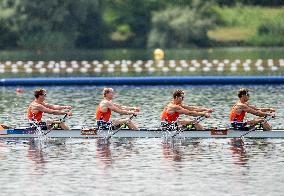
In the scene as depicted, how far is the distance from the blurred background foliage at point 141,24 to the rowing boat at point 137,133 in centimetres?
6823

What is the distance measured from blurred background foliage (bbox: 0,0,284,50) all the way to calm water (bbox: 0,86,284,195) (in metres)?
62.9

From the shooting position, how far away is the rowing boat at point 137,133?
108 feet

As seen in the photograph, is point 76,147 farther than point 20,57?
No

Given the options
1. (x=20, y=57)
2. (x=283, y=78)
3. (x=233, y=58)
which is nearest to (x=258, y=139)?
(x=283, y=78)

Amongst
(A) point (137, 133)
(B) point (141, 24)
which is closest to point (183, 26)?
(B) point (141, 24)

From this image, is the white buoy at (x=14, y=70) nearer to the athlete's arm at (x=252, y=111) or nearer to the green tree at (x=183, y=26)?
the green tree at (x=183, y=26)

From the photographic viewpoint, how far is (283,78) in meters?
55.2

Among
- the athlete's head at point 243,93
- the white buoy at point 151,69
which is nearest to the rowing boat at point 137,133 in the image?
the athlete's head at point 243,93

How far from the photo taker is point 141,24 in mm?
110500

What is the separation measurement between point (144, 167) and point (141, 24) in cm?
8236

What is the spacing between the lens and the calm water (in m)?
25.4

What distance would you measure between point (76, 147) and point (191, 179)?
6818 millimetres

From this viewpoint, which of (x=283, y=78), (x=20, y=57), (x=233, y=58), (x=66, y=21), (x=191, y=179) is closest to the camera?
(x=191, y=179)

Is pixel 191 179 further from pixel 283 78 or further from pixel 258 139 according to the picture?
pixel 283 78
